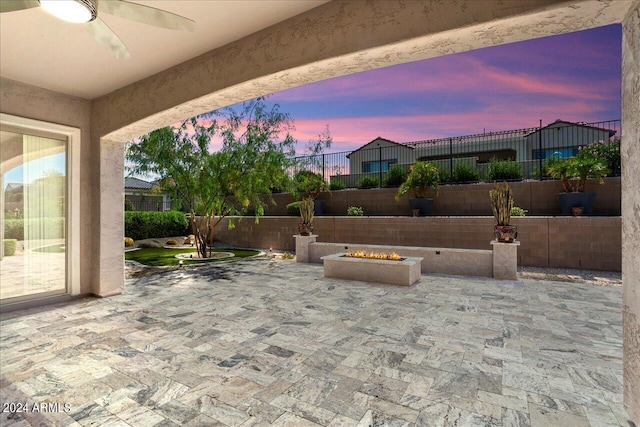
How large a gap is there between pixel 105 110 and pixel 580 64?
46.6 ft

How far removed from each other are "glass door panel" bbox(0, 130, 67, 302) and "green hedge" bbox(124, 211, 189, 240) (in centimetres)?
831

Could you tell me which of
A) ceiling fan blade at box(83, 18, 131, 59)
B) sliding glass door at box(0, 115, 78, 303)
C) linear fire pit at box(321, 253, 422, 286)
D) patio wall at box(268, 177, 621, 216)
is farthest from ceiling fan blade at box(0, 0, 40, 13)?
patio wall at box(268, 177, 621, 216)

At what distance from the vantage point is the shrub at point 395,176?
39.0 ft

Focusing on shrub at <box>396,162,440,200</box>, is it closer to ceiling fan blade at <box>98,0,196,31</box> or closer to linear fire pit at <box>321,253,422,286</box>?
linear fire pit at <box>321,253,422,286</box>

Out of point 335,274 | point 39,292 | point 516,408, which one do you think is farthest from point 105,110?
point 516,408

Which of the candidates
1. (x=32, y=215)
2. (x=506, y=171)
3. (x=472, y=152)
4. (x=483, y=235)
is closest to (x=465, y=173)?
(x=506, y=171)

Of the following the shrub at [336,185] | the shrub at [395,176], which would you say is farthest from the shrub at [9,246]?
the shrub at [395,176]

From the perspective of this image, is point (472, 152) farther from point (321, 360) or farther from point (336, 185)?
point (321, 360)

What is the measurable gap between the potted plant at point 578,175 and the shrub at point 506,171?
3.97ft

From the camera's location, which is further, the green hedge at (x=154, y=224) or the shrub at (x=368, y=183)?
the green hedge at (x=154, y=224)

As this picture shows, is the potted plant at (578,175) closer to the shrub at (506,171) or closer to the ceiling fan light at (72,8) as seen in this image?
the shrub at (506,171)

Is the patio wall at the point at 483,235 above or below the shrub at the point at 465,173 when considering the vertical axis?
below

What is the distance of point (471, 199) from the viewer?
10312 millimetres

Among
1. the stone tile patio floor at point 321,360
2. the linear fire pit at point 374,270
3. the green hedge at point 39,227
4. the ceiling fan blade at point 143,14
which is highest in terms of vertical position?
the ceiling fan blade at point 143,14
